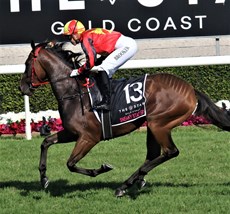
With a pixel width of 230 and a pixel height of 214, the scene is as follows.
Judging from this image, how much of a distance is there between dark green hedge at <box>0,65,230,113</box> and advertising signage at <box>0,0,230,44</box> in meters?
1.01

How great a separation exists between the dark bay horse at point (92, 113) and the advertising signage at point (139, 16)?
4179 mm

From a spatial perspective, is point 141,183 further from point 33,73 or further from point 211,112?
point 33,73

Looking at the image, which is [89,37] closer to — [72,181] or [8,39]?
[72,181]

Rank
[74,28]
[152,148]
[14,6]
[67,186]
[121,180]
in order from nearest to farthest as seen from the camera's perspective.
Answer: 1. [74,28]
2. [152,148]
3. [67,186]
4. [121,180]
5. [14,6]

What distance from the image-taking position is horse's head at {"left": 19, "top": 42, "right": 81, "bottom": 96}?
702cm

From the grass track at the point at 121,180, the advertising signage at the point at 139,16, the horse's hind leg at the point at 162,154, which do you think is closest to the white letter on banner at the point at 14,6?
the advertising signage at the point at 139,16

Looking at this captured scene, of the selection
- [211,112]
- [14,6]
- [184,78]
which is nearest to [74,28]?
[211,112]

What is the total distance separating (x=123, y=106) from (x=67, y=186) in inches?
44.8

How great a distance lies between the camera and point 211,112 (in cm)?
699

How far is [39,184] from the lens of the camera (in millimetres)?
7523

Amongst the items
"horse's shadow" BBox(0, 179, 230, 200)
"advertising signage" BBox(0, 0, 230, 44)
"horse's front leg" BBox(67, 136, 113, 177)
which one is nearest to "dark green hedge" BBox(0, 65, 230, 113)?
"advertising signage" BBox(0, 0, 230, 44)

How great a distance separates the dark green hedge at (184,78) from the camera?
12.0m

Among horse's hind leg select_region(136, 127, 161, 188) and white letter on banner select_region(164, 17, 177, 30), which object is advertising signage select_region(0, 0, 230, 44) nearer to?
white letter on banner select_region(164, 17, 177, 30)

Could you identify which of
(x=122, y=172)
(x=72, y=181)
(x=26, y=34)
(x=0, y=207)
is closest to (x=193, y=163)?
(x=122, y=172)
